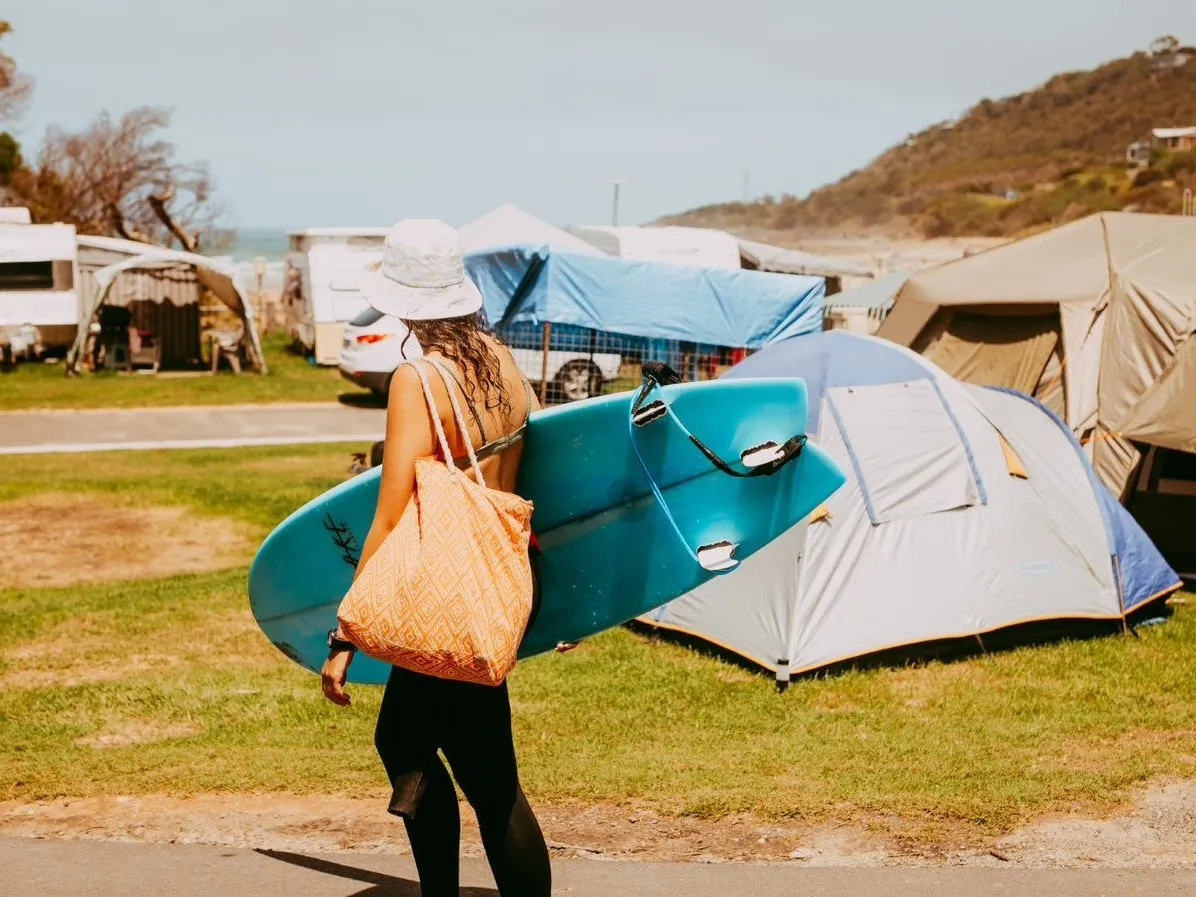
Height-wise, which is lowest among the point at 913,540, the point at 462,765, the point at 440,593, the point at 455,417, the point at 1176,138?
the point at 913,540

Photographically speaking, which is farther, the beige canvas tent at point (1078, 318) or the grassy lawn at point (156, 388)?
the grassy lawn at point (156, 388)

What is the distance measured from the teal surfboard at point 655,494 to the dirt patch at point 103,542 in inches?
239

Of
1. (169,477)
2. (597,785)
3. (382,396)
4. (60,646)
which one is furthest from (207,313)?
(597,785)

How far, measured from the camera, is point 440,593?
9.68ft

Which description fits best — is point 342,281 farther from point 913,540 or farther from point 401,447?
point 401,447

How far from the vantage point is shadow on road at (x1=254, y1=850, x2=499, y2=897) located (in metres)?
3.97

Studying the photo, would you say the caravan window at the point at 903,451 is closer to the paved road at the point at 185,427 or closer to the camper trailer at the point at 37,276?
the paved road at the point at 185,427

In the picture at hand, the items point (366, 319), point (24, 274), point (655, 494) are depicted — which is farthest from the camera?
point (24, 274)

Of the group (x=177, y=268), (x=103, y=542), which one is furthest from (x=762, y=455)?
(x=177, y=268)

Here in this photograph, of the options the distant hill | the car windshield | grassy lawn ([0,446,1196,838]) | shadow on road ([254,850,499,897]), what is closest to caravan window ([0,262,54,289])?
the car windshield

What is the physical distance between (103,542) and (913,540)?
238 inches

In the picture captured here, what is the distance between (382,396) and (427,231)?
1739cm

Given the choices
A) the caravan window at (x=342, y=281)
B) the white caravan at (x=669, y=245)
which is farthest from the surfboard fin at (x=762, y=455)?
the caravan window at (x=342, y=281)

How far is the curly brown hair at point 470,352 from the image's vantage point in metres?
3.16
